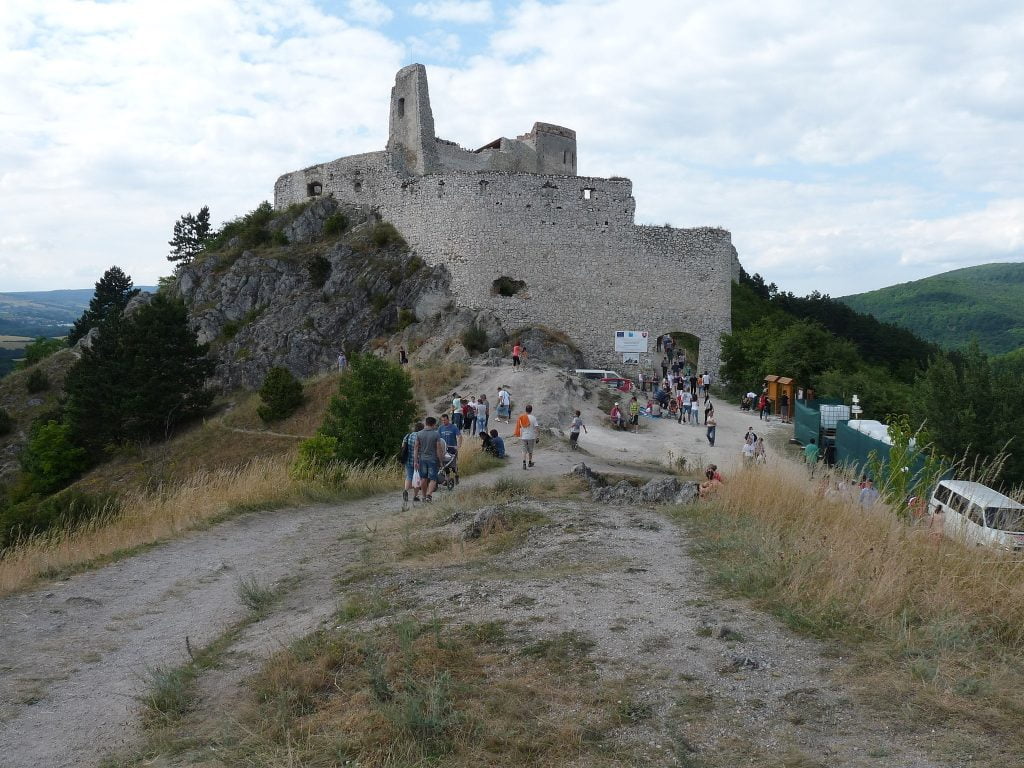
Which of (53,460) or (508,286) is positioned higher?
(508,286)

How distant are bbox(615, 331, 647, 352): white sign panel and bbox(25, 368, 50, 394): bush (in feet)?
101

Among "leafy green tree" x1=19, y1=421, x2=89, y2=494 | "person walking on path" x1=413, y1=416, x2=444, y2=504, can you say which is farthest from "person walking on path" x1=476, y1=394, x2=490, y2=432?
"leafy green tree" x1=19, y1=421, x2=89, y2=494

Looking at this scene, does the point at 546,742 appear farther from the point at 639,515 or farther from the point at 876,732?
the point at 639,515

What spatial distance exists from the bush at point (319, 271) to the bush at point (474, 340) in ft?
30.7

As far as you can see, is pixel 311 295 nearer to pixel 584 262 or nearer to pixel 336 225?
pixel 336 225

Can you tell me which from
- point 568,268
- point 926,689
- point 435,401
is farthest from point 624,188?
point 926,689

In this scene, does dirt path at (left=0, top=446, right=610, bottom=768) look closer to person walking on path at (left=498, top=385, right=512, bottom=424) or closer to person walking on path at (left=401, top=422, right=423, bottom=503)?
person walking on path at (left=401, top=422, right=423, bottom=503)

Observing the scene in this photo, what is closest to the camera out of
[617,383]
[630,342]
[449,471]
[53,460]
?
[449,471]

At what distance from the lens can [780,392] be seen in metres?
28.5

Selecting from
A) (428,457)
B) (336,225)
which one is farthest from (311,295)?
(428,457)

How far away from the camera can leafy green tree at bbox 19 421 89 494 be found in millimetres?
33031

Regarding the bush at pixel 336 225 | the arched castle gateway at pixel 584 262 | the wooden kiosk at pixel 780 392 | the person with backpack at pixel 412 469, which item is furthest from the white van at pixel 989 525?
the bush at pixel 336 225

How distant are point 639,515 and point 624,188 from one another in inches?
1185

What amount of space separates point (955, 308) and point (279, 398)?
107 metres
